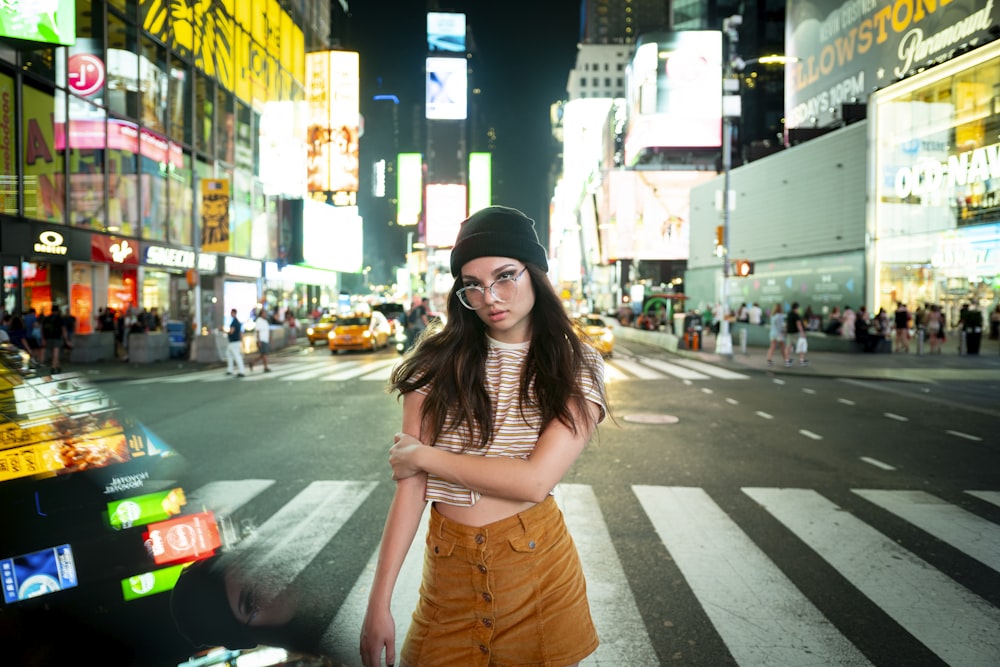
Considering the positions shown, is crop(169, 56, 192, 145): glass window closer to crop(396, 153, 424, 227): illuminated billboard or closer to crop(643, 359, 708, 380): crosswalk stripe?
crop(643, 359, 708, 380): crosswalk stripe

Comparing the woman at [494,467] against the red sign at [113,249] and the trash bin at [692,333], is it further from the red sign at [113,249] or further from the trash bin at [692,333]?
the trash bin at [692,333]

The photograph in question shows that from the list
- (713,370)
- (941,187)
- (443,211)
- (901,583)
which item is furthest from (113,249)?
(443,211)

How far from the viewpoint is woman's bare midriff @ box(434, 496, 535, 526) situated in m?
1.99

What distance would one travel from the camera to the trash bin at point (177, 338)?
982 inches

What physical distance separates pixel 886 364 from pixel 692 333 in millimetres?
8558

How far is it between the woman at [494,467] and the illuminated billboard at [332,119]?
46.9 m

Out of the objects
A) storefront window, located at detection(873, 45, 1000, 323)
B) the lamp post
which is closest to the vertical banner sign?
the lamp post

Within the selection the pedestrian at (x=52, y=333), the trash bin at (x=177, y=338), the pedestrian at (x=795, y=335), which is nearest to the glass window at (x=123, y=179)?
the trash bin at (x=177, y=338)

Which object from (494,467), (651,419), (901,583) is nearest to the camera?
(494,467)

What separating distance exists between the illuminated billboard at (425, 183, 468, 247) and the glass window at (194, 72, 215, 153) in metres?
47.5

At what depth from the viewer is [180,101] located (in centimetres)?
3170

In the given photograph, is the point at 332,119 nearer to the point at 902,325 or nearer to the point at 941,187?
the point at 941,187

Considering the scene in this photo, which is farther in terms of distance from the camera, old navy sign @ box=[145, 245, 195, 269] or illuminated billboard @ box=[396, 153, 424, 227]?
illuminated billboard @ box=[396, 153, 424, 227]

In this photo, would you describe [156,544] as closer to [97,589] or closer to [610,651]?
[97,589]
